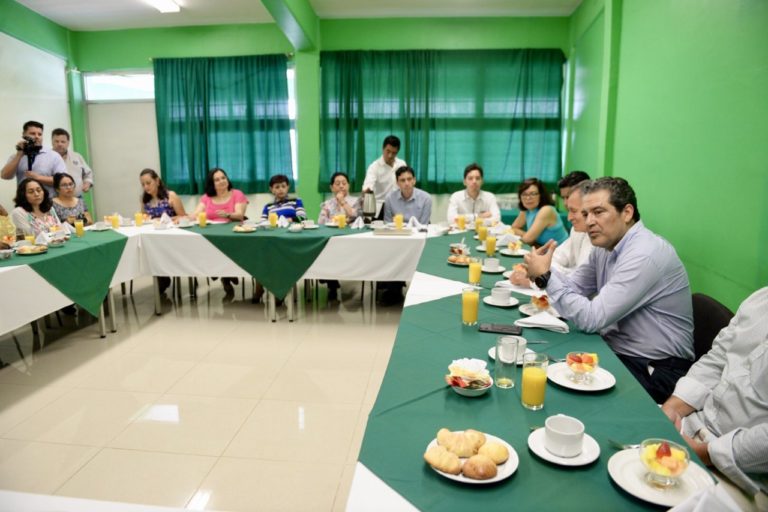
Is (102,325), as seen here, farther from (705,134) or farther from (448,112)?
(448,112)

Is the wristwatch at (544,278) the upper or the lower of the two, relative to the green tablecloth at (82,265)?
upper

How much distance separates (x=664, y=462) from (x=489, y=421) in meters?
0.36

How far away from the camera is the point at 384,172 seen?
5375 millimetres

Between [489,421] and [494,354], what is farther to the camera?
[494,354]

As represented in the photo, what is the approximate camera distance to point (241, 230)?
3967mm

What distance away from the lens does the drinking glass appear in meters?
1.29

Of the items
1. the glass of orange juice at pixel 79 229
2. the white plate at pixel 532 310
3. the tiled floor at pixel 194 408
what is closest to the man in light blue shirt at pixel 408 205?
the tiled floor at pixel 194 408

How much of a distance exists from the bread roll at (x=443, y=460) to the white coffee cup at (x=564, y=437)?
20cm

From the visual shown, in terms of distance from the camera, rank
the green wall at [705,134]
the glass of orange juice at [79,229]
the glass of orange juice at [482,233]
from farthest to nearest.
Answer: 1. the glass of orange juice at [79,229]
2. the glass of orange juice at [482,233]
3. the green wall at [705,134]

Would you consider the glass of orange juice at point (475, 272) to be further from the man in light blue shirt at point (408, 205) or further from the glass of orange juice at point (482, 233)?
the man in light blue shirt at point (408, 205)

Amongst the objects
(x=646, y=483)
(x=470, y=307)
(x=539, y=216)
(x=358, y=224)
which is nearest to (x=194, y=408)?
(x=470, y=307)

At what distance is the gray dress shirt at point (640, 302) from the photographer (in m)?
1.71

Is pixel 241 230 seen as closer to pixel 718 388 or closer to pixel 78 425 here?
pixel 78 425

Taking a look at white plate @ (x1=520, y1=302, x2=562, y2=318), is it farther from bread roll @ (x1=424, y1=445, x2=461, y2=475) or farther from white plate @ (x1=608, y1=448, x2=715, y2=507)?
bread roll @ (x1=424, y1=445, x2=461, y2=475)
